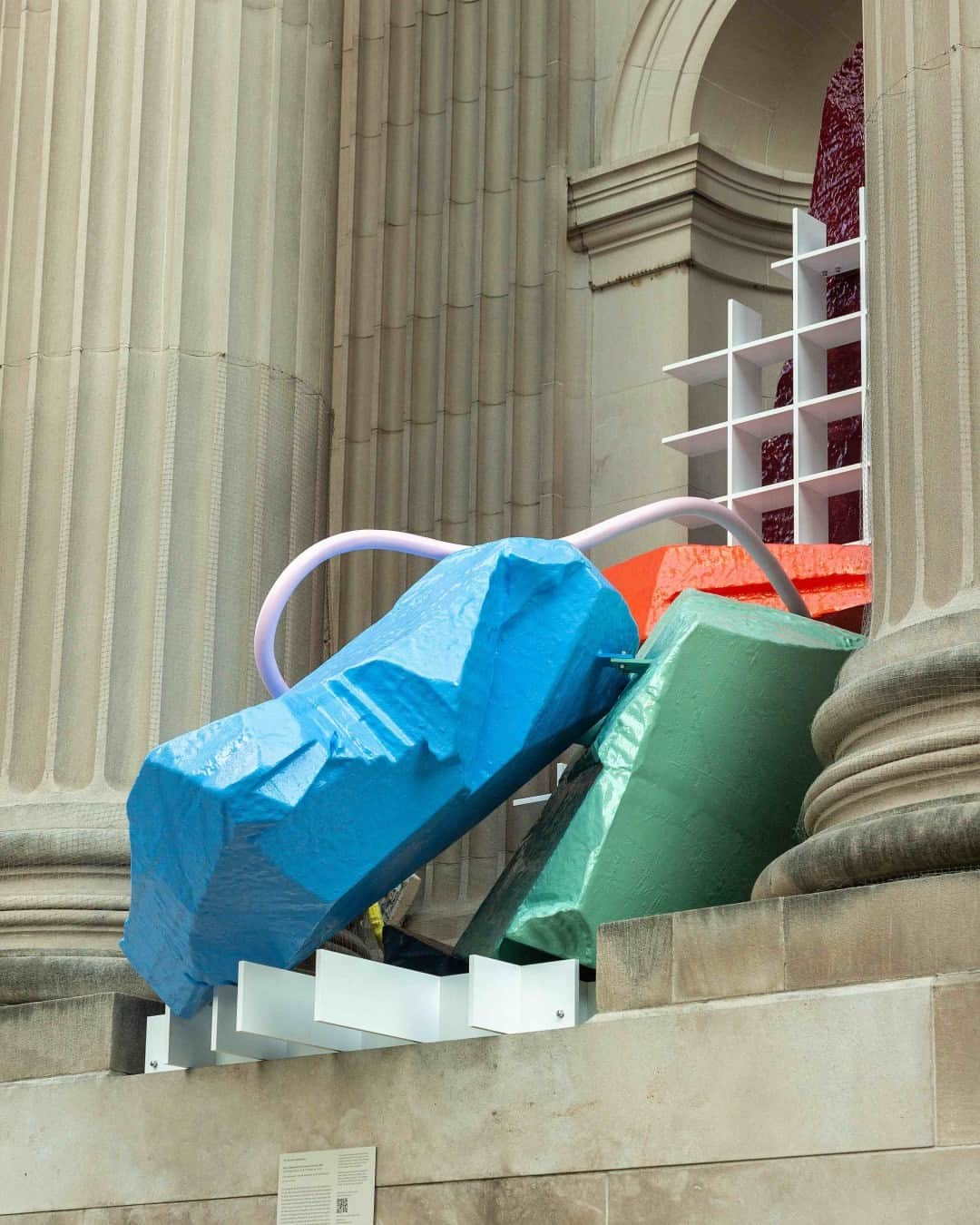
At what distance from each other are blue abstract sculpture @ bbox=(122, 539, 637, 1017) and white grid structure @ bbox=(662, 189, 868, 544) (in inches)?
200

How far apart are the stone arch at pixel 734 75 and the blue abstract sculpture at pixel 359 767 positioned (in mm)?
7696

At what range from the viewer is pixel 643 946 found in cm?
705

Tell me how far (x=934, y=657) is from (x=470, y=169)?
927cm

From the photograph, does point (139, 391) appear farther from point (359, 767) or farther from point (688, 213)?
point (688, 213)

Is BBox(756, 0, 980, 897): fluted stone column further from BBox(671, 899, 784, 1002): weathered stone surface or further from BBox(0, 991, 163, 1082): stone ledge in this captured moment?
BBox(0, 991, 163, 1082): stone ledge

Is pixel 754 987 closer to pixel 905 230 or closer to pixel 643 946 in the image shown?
pixel 643 946

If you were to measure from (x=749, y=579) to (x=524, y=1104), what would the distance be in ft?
13.2

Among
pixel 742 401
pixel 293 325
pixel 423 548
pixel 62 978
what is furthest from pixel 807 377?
pixel 62 978

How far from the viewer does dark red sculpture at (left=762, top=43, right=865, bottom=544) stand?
14078 mm

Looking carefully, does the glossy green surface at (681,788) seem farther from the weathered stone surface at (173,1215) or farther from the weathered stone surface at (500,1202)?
the weathered stone surface at (173,1215)

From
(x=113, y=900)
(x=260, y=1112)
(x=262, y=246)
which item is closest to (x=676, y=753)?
(x=260, y=1112)

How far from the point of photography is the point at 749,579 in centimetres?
1052

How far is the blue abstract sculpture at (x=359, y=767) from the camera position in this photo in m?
7.33

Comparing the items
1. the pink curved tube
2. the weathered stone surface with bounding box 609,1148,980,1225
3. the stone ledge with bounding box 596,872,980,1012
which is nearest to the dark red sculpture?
the pink curved tube
